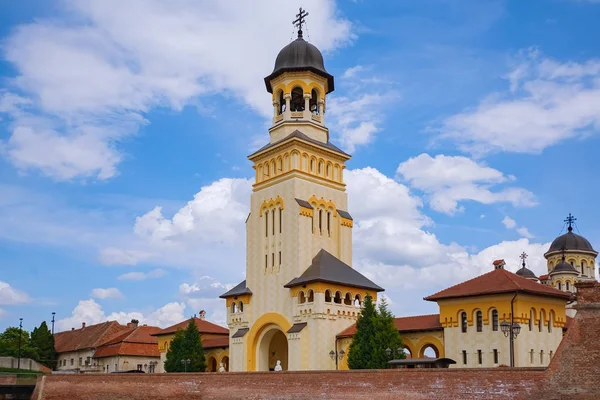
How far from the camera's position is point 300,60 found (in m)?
56.6

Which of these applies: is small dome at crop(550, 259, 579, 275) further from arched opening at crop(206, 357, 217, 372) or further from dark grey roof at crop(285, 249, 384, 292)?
arched opening at crop(206, 357, 217, 372)

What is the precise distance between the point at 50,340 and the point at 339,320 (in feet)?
146

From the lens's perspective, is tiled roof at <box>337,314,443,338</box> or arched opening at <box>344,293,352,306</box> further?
arched opening at <box>344,293,352,306</box>

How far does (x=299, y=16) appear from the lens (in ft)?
193

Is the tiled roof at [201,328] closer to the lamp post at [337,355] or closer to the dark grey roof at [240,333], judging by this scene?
the dark grey roof at [240,333]

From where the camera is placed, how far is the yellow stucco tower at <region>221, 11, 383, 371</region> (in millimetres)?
49000

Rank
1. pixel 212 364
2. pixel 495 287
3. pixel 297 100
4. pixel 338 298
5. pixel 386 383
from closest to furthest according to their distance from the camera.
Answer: pixel 386 383 < pixel 495 287 < pixel 338 298 < pixel 297 100 < pixel 212 364

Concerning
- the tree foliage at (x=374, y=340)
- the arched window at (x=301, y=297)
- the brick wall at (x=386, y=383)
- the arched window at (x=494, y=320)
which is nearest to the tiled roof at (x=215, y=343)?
the arched window at (x=301, y=297)

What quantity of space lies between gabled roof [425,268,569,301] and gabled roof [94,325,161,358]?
37030mm

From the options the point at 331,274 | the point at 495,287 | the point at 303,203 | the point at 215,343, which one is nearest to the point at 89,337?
the point at 215,343

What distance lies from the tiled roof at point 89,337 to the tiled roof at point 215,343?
19768 mm

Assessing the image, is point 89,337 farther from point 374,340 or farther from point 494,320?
point 494,320

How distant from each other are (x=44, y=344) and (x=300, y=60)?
45.3 metres

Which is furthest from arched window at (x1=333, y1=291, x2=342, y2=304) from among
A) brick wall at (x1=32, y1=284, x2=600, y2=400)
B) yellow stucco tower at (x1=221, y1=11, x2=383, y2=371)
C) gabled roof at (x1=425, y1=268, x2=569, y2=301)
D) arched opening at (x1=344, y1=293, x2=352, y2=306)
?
brick wall at (x1=32, y1=284, x2=600, y2=400)
